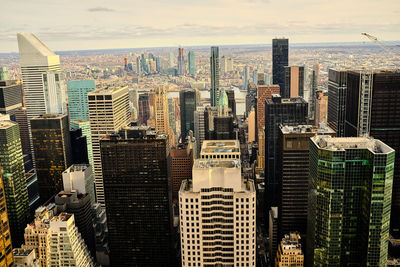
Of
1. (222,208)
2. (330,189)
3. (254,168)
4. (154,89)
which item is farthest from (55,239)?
(154,89)

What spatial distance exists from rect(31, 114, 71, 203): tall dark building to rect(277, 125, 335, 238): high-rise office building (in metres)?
34.2

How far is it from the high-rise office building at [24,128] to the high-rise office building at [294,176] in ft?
174

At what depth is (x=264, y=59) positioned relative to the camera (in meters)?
106

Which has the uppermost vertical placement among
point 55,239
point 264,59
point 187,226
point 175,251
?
point 264,59

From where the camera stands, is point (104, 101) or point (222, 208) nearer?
point (222, 208)

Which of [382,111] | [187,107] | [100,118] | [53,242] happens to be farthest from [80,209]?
[187,107]

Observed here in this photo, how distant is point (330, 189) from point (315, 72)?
61.6 m

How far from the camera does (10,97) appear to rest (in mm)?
89500

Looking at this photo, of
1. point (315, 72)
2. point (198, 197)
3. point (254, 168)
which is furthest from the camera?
point (315, 72)

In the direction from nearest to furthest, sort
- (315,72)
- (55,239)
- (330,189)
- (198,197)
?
1. (198,197)
2. (330,189)
3. (55,239)
4. (315,72)

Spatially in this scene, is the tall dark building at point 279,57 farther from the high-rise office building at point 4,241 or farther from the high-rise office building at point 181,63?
the high-rise office building at point 4,241

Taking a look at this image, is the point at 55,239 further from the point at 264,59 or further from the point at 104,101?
the point at 264,59

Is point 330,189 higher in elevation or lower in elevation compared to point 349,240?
higher

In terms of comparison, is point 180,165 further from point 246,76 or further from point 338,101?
point 246,76
